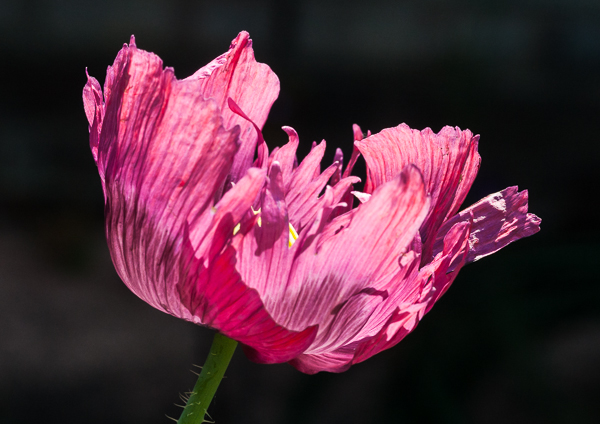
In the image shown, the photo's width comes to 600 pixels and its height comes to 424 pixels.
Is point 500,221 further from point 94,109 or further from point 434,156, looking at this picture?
point 94,109

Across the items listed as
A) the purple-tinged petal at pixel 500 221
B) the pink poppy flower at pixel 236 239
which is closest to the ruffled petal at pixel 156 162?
the pink poppy flower at pixel 236 239

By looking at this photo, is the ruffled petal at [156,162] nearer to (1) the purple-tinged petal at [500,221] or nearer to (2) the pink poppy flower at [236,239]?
(2) the pink poppy flower at [236,239]

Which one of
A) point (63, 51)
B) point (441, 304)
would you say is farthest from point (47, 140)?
point (441, 304)

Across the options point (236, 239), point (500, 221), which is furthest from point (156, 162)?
point (500, 221)

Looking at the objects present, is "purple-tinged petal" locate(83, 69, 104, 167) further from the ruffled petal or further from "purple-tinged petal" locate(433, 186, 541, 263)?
"purple-tinged petal" locate(433, 186, 541, 263)

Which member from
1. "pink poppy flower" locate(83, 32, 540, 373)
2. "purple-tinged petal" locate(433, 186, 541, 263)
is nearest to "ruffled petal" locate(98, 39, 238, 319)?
"pink poppy flower" locate(83, 32, 540, 373)

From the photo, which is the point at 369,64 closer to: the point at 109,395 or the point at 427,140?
the point at 109,395

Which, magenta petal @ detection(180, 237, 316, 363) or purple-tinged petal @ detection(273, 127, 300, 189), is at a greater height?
purple-tinged petal @ detection(273, 127, 300, 189)
